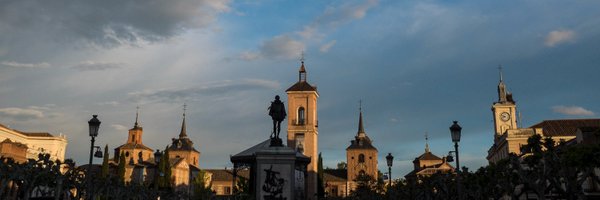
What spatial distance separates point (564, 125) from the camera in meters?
71.0

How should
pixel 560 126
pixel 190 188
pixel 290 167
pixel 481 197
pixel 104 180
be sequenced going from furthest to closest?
pixel 190 188
pixel 560 126
pixel 104 180
pixel 481 197
pixel 290 167

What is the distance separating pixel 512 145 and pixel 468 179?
35731 millimetres

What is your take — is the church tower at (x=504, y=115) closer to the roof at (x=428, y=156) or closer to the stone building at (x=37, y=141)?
the roof at (x=428, y=156)

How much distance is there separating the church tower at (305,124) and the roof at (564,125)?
3952 cm

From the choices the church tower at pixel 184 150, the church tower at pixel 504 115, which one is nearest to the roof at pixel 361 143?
the church tower at pixel 504 115

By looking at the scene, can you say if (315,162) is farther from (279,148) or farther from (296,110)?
(279,148)

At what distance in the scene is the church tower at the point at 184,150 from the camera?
147 metres

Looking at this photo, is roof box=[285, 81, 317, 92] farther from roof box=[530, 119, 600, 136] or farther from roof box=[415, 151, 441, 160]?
roof box=[415, 151, 441, 160]

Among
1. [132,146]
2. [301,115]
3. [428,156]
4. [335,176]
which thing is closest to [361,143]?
[335,176]

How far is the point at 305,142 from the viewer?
314 feet

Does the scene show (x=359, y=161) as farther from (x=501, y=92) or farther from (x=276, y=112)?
(x=276, y=112)

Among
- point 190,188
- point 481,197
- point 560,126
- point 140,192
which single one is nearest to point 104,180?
point 140,192

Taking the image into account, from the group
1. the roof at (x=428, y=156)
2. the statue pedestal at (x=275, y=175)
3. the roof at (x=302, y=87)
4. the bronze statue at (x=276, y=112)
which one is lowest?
the statue pedestal at (x=275, y=175)

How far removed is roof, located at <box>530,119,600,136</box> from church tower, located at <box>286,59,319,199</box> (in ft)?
130
